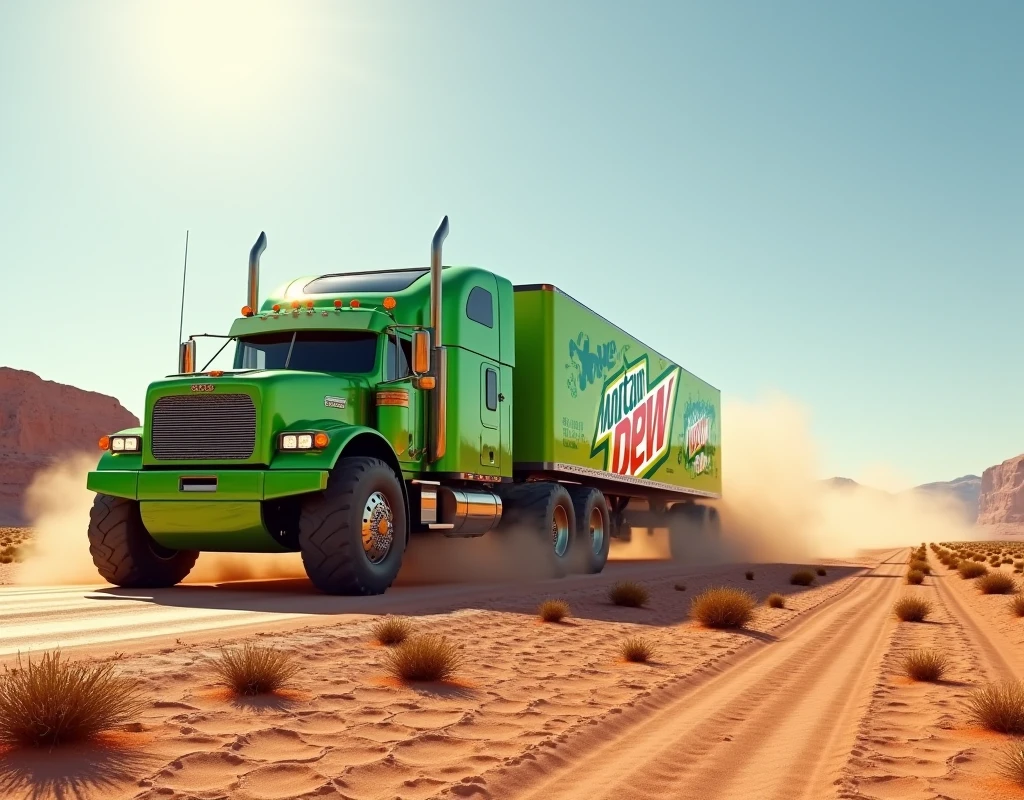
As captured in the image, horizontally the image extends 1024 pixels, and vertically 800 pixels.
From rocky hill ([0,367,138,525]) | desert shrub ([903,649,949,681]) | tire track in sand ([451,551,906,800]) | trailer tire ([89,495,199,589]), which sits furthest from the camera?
rocky hill ([0,367,138,525])

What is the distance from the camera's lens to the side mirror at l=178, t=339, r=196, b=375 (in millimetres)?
14078

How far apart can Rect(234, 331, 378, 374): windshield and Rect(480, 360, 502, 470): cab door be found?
2.78 metres

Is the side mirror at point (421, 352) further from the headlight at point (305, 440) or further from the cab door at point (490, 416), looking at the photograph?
the cab door at point (490, 416)

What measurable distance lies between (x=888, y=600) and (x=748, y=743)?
44.9 feet

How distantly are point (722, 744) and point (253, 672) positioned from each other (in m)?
2.87

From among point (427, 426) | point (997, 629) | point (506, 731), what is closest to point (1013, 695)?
point (506, 731)

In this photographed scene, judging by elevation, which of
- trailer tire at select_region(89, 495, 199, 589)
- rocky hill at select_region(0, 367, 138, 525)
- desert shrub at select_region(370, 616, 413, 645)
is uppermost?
rocky hill at select_region(0, 367, 138, 525)

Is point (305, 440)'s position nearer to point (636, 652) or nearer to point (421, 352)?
point (421, 352)

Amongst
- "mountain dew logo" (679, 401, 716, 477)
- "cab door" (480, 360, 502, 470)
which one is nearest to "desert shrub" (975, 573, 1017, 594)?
"mountain dew logo" (679, 401, 716, 477)

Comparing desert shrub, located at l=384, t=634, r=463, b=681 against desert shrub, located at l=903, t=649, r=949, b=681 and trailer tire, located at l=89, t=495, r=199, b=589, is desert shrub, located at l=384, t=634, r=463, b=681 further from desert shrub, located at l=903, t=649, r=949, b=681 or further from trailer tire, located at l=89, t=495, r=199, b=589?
trailer tire, located at l=89, t=495, r=199, b=589

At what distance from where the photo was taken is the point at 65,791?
404 centimetres

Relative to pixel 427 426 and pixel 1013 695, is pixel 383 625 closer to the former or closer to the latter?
pixel 1013 695

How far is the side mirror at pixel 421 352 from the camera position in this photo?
12992 millimetres

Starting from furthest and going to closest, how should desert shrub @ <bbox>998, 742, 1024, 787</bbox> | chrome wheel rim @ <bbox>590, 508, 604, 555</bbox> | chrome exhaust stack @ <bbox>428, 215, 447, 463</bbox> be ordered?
chrome wheel rim @ <bbox>590, 508, 604, 555</bbox> → chrome exhaust stack @ <bbox>428, 215, 447, 463</bbox> → desert shrub @ <bbox>998, 742, 1024, 787</bbox>
